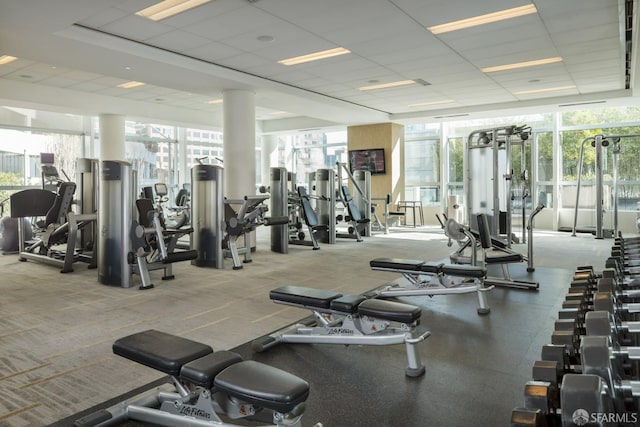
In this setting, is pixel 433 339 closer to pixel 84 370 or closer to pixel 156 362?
pixel 156 362

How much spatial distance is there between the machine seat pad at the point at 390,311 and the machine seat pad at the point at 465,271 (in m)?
1.34

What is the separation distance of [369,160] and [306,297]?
9.66m

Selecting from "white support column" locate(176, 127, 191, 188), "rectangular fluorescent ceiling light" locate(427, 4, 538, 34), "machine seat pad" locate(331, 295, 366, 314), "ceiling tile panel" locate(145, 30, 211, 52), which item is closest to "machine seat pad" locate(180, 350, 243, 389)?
"machine seat pad" locate(331, 295, 366, 314)

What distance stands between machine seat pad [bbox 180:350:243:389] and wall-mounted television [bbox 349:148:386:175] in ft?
34.3

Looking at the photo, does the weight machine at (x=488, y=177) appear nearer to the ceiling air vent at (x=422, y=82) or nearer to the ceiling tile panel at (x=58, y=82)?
the ceiling air vent at (x=422, y=82)

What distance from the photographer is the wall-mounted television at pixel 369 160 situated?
1213 centimetres

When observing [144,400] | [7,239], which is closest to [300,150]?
[7,239]

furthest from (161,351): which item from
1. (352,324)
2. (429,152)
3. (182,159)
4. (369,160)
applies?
(429,152)

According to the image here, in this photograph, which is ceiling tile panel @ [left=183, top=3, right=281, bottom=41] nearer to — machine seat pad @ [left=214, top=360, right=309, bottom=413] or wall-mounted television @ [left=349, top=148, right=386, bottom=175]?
machine seat pad @ [left=214, top=360, right=309, bottom=413]

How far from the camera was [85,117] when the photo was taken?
1073 centimetres

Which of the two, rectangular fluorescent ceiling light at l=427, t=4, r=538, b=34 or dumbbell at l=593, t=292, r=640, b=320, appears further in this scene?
rectangular fluorescent ceiling light at l=427, t=4, r=538, b=34

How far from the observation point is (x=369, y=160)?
12.3m

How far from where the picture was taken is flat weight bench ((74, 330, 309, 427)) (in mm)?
1566

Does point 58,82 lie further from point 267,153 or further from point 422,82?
point 267,153
